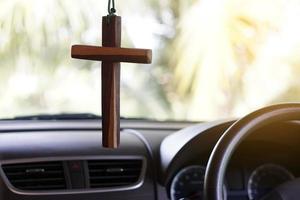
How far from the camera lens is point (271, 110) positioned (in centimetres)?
158

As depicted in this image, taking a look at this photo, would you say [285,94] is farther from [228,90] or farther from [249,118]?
[249,118]

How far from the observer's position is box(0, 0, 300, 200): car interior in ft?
6.09

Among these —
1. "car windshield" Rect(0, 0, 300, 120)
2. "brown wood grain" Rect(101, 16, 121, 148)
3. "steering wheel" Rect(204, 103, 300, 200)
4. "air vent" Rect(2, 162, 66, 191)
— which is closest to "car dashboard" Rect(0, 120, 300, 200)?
"air vent" Rect(2, 162, 66, 191)

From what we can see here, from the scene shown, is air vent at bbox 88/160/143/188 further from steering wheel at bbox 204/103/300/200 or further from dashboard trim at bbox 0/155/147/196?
steering wheel at bbox 204/103/300/200

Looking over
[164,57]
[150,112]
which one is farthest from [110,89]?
[164,57]

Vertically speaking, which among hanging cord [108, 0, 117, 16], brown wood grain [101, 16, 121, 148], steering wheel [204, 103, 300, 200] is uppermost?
hanging cord [108, 0, 117, 16]

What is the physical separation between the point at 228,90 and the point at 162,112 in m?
0.32

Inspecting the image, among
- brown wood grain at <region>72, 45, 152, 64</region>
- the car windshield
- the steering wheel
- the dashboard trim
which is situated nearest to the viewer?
brown wood grain at <region>72, 45, 152, 64</region>

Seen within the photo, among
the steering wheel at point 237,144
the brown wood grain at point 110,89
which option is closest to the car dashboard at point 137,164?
the steering wheel at point 237,144

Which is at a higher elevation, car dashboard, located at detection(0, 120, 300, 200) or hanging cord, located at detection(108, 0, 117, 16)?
hanging cord, located at detection(108, 0, 117, 16)

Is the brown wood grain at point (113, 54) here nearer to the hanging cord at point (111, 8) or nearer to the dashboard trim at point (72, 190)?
the hanging cord at point (111, 8)

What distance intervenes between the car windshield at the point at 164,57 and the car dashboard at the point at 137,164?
1.28 ft

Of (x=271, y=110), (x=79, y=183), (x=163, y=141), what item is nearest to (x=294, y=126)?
(x=271, y=110)

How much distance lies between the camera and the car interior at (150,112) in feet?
6.09
